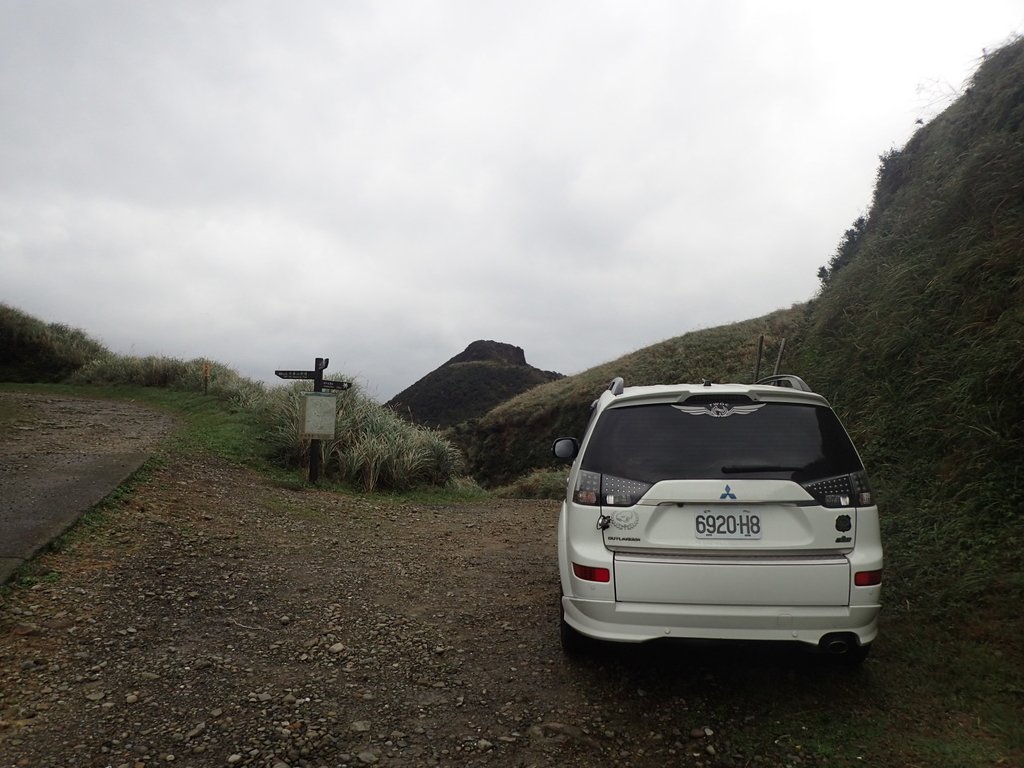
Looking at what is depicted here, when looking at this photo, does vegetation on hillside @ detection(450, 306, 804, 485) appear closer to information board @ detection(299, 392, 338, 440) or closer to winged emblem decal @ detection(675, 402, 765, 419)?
information board @ detection(299, 392, 338, 440)

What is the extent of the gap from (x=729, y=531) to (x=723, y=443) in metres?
0.44

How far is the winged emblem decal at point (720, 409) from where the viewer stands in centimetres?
333

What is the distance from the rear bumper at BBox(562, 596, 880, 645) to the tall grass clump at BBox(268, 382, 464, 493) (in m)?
7.33

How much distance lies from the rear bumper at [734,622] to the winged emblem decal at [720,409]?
95 cm

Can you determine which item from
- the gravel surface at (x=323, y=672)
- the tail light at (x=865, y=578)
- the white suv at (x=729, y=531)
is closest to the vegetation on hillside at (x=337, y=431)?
the gravel surface at (x=323, y=672)

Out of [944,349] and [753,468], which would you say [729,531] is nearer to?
Answer: [753,468]

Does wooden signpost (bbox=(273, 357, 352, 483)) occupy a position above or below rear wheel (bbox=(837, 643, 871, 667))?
above

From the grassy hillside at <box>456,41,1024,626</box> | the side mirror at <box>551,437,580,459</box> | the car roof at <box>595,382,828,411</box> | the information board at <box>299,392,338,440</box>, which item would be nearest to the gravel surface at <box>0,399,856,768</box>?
the side mirror at <box>551,437,580,459</box>

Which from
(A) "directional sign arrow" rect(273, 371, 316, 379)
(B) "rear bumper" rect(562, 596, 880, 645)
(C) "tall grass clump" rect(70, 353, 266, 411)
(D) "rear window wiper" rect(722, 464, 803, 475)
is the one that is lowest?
(B) "rear bumper" rect(562, 596, 880, 645)

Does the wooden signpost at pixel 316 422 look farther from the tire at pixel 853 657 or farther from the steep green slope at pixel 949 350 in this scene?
the tire at pixel 853 657

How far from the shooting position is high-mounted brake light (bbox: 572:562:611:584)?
3119 millimetres

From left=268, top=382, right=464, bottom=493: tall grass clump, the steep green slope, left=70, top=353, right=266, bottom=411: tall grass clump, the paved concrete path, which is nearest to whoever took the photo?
the steep green slope

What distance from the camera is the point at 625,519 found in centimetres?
314

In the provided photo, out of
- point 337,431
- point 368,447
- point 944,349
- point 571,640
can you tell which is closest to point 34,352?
point 337,431
